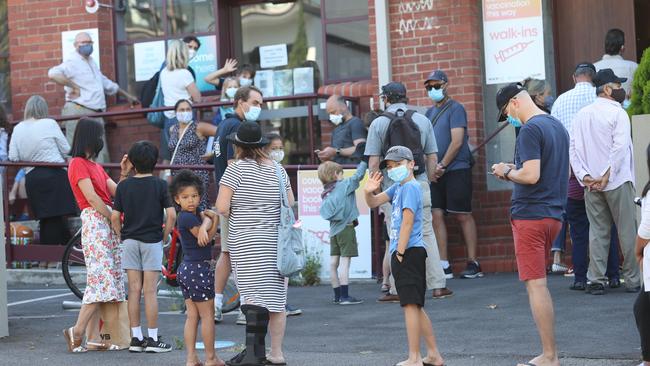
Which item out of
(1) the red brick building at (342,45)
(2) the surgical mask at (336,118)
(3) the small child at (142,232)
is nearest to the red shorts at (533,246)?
(3) the small child at (142,232)

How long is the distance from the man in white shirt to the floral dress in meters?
4.53

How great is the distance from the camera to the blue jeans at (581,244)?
38.0ft

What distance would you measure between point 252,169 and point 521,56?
20.9ft

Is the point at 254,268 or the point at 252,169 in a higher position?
the point at 252,169

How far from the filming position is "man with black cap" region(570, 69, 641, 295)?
10938mm

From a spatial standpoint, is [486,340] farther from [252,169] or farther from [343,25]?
[343,25]

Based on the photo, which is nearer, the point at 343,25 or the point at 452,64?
the point at 452,64

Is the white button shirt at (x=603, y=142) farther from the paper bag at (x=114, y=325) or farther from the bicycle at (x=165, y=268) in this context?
the paper bag at (x=114, y=325)

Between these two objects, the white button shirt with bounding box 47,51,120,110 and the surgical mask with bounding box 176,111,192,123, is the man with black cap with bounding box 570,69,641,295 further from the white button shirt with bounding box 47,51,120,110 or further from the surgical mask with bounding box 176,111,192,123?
the white button shirt with bounding box 47,51,120,110

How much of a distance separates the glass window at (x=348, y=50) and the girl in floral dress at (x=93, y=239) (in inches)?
239

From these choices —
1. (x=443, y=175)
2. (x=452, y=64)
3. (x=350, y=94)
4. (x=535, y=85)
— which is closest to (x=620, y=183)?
(x=535, y=85)

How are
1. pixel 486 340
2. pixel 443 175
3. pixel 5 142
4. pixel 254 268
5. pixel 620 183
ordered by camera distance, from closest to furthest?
pixel 254 268 < pixel 486 340 < pixel 620 183 < pixel 443 175 < pixel 5 142

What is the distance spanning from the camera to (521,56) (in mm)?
14141

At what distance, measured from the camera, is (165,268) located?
1123 centimetres
